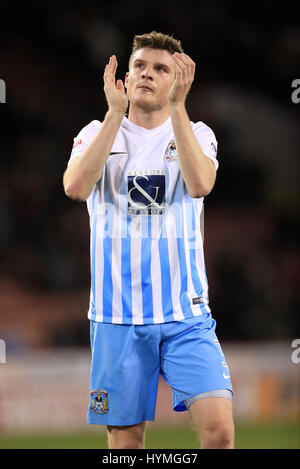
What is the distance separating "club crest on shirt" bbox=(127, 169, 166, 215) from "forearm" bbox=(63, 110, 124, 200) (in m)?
0.22

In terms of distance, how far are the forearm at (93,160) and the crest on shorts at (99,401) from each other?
880 mm

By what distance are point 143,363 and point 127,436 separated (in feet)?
1.09

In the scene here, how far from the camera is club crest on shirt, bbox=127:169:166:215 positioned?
3.28 meters

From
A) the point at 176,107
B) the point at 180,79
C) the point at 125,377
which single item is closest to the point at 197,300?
the point at 125,377

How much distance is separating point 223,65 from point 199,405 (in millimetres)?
9698

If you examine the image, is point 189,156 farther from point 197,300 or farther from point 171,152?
point 197,300

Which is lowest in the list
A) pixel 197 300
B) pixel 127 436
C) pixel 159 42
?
pixel 127 436

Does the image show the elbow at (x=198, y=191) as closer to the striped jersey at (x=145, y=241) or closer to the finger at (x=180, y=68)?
the striped jersey at (x=145, y=241)

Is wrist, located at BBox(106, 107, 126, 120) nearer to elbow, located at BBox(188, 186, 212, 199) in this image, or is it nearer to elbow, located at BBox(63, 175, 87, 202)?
elbow, located at BBox(63, 175, 87, 202)

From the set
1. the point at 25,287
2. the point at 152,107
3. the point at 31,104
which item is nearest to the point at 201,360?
the point at 152,107

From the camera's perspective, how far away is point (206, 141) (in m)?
3.39

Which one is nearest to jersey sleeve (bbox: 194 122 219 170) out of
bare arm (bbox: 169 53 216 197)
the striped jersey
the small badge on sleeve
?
the striped jersey

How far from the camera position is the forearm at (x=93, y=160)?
311cm

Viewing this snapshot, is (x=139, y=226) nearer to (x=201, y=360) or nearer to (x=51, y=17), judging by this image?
(x=201, y=360)
